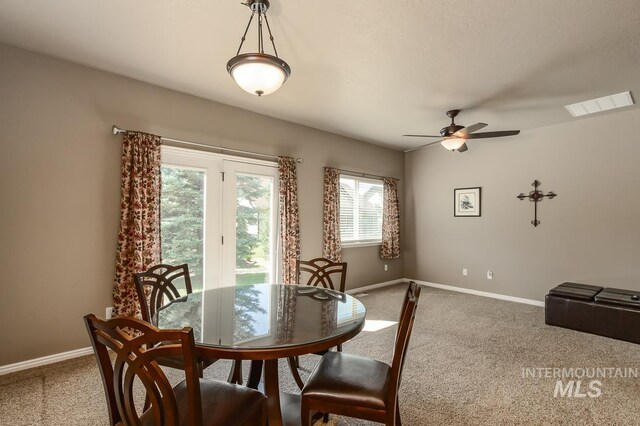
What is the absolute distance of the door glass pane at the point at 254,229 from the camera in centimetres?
413

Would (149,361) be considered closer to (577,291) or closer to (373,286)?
(577,291)

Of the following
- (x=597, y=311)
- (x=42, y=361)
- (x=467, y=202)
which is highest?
(x=467, y=202)

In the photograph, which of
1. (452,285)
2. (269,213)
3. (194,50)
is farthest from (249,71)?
(452,285)

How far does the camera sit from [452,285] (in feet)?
19.4

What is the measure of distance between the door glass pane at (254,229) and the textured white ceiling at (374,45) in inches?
41.8

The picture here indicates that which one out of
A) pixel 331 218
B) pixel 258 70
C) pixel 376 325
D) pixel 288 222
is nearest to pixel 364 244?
pixel 331 218

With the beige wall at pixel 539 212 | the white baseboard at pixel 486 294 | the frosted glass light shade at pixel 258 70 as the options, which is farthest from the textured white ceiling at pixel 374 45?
the white baseboard at pixel 486 294

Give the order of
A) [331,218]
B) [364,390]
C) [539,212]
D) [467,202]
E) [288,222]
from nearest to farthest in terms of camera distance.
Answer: [364,390] < [288,222] < [539,212] < [331,218] < [467,202]

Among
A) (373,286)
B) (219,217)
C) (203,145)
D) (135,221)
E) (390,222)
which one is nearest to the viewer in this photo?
(135,221)

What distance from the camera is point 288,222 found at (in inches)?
176

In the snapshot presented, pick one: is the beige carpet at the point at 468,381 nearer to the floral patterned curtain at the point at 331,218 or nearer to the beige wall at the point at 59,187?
the beige wall at the point at 59,187

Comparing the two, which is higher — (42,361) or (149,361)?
(149,361)

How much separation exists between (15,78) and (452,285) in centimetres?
650

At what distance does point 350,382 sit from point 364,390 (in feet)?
0.30
